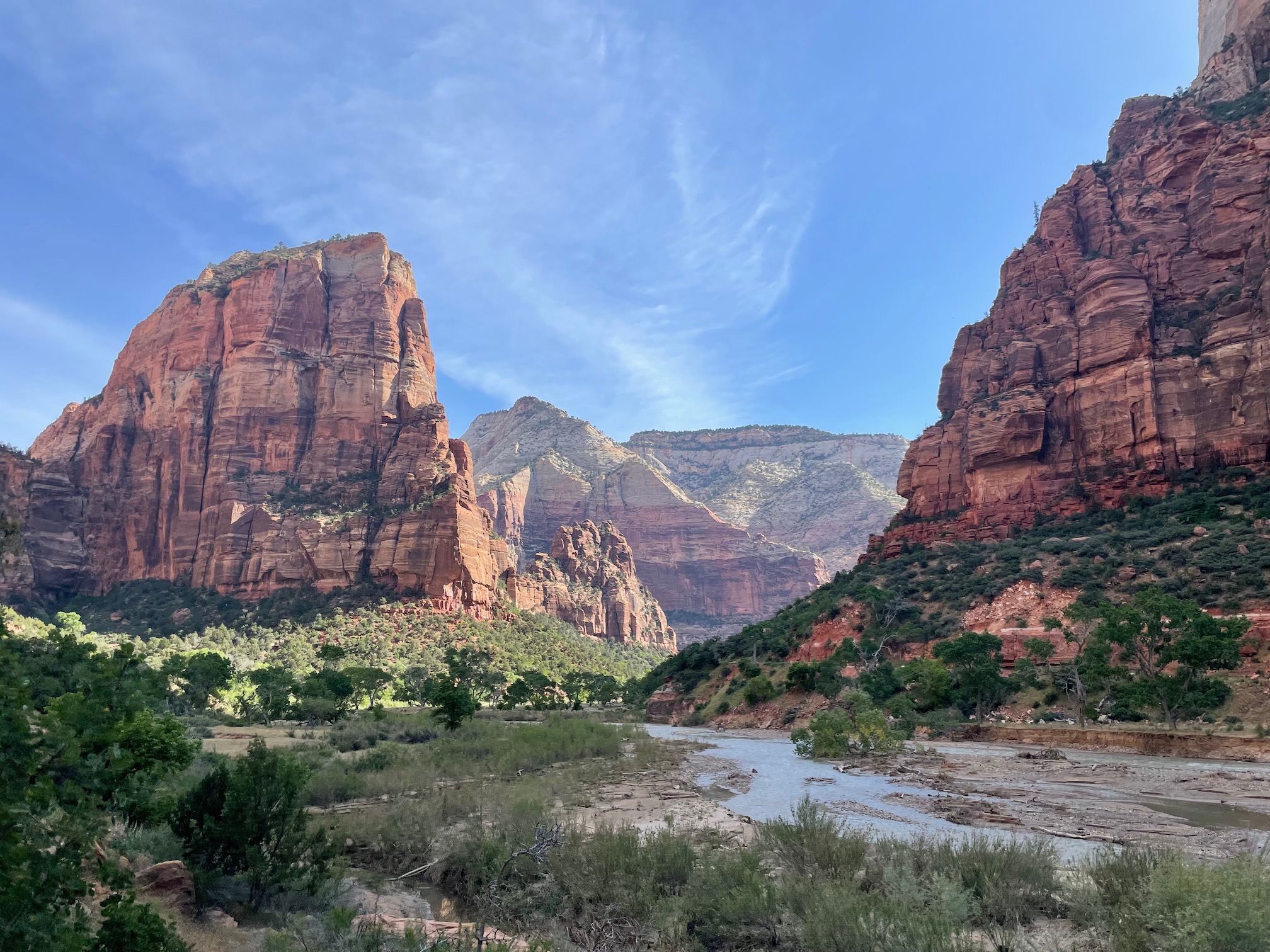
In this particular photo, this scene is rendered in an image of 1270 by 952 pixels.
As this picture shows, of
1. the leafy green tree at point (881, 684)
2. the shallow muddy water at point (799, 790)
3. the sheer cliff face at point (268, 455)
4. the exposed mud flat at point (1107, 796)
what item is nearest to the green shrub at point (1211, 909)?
the exposed mud flat at point (1107, 796)

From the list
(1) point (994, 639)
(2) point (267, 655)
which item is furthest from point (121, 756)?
(2) point (267, 655)

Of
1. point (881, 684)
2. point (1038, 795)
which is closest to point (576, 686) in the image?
point (881, 684)

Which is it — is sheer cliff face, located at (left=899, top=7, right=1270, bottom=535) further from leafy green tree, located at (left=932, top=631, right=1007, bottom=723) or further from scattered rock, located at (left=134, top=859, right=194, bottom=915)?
scattered rock, located at (left=134, top=859, right=194, bottom=915)

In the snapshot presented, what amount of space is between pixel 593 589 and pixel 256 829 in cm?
16992

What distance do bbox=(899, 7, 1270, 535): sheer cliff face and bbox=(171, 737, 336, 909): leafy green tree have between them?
67930 mm

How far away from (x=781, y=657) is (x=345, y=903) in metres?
57.5

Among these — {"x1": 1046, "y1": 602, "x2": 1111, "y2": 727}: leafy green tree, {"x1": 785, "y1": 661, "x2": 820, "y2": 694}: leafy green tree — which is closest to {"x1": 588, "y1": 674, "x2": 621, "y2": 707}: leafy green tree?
{"x1": 785, "y1": 661, "x2": 820, "y2": 694}: leafy green tree

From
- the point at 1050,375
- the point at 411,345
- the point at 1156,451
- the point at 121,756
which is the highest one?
the point at 411,345

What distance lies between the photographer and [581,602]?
166 meters

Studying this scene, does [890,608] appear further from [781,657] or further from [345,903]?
[345,903]

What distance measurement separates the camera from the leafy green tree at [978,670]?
38.3 m

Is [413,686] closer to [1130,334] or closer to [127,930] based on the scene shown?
[127,930]

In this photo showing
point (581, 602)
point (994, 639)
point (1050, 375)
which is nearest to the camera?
point (994, 639)

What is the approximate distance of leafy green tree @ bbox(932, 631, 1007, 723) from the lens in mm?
38281
